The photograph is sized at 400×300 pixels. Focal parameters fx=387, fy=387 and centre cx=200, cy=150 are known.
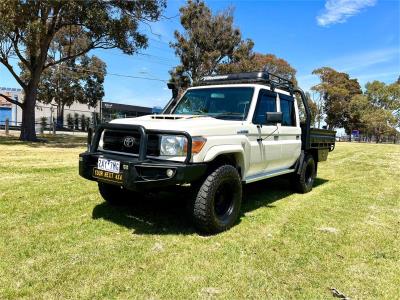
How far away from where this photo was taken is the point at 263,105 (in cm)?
582

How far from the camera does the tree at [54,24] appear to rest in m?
15.8

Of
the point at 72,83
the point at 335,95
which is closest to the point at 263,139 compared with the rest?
the point at 72,83

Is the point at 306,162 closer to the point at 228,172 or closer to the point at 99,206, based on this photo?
the point at 228,172

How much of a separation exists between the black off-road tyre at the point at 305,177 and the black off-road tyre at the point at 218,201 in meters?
2.73

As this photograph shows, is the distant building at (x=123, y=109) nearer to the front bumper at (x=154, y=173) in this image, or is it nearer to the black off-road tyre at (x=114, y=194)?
the black off-road tyre at (x=114, y=194)

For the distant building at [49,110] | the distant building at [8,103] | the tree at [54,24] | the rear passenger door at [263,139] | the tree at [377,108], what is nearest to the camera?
the rear passenger door at [263,139]

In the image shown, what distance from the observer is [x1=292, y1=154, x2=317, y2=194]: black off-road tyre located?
7.41 metres

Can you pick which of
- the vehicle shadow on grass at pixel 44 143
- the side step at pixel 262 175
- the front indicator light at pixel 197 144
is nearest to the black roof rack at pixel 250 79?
A: the side step at pixel 262 175

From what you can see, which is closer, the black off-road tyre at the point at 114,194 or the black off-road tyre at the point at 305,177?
the black off-road tyre at the point at 114,194

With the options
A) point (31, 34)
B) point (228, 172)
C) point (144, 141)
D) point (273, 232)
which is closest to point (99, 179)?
point (144, 141)

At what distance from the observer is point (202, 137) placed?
4.43m

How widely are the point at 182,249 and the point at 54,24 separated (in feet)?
55.8

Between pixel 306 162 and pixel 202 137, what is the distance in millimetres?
3781

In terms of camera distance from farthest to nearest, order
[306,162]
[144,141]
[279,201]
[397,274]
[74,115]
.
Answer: [74,115] < [306,162] < [279,201] < [144,141] < [397,274]
